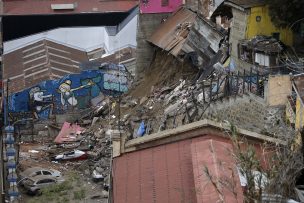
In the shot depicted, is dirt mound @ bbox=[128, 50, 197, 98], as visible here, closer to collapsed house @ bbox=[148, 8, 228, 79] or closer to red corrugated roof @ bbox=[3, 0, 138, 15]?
collapsed house @ bbox=[148, 8, 228, 79]

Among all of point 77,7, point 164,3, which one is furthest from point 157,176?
point 77,7

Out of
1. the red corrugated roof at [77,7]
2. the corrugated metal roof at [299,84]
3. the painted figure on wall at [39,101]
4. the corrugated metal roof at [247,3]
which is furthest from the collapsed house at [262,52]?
the red corrugated roof at [77,7]

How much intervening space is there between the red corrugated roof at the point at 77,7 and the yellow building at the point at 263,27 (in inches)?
863

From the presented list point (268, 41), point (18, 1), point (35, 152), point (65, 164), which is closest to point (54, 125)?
point (35, 152)

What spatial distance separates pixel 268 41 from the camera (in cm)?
2789

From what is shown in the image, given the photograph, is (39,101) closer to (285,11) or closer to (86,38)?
(86,38)

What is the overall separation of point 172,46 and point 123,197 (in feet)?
56.4

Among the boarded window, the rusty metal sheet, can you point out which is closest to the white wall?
the boarded window

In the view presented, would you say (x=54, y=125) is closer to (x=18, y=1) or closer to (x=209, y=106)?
(x=209, y=106)

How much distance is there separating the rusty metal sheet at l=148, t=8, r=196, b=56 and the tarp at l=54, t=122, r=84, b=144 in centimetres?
558

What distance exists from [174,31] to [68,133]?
23.0ft

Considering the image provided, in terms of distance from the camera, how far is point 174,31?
3188cm

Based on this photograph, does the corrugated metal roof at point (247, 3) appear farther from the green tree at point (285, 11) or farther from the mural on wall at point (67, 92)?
the mural on wall at point (67, 92)

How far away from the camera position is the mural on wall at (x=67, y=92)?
128 ft
